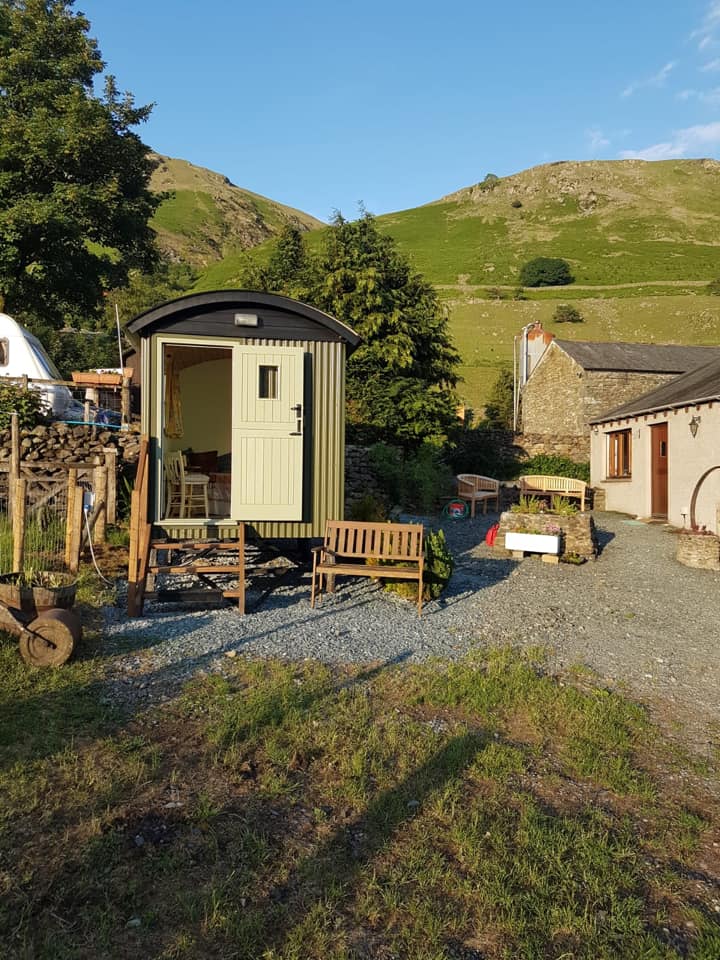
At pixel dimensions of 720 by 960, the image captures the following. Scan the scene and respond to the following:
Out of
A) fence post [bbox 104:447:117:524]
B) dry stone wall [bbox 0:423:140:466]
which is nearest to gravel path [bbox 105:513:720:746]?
fence post [bbox 104:447:117:524]

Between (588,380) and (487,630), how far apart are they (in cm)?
1963

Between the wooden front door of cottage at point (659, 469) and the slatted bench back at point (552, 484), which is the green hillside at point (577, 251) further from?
the wooden front door of cottage at point (659, 469)

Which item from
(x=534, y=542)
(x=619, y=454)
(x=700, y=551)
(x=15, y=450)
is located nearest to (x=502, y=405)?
(x=619, y=454)

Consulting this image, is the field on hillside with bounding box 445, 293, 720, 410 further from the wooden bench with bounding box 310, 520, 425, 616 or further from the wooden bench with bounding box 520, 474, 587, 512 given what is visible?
the wooden bench with bounding box 310, 520, 425, 616

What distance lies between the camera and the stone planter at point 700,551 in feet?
34.8

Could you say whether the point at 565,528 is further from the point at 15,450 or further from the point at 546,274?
the point at 546,274

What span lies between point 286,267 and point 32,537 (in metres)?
21.0

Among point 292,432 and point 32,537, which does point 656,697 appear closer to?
point 292,432

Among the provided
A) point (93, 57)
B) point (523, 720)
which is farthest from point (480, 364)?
point (523, 720)

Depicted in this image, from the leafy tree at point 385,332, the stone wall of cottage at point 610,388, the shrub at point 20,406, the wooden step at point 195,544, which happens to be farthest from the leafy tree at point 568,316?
the wooden step at point 195,544

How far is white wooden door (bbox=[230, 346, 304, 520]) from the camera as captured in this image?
768 cm

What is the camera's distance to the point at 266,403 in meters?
7.74

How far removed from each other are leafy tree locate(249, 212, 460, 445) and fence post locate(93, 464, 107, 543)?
8.74 metres

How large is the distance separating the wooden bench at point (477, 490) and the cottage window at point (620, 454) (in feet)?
13.7
